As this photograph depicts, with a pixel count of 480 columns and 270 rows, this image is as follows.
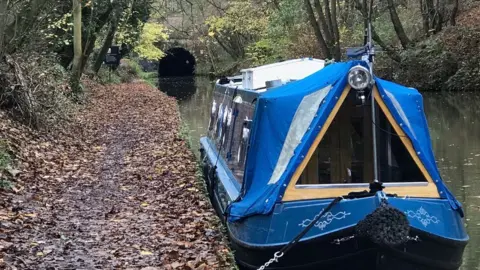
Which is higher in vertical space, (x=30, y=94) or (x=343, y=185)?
(x=30, y=94)

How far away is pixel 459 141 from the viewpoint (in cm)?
1677

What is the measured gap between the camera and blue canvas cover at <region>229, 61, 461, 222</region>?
6.69 m

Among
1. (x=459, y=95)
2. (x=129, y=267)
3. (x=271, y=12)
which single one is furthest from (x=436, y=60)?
(x=129, y=267)

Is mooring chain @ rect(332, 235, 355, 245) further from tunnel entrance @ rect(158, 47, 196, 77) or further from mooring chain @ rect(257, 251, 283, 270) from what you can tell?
tunnel entrance @ rect(158, 47, 196, 77)

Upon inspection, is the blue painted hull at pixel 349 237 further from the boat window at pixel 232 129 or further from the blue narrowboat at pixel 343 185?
the boat window at pixel 232 129

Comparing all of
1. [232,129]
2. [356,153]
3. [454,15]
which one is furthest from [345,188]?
[454,15]

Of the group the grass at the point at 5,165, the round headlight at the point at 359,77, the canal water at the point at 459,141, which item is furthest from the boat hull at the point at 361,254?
the grass at the point at 5,165

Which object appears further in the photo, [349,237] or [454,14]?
[454,14]

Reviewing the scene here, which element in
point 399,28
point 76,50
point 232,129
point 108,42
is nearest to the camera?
point 232,129

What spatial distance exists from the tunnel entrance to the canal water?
124 feet

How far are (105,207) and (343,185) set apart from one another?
3779mm

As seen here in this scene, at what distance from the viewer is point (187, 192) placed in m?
10.2

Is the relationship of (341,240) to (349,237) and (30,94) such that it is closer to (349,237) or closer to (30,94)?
(349,237)

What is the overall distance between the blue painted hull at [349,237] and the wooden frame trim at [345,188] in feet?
0.30
